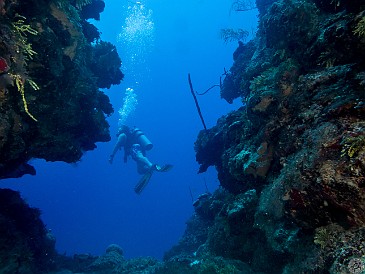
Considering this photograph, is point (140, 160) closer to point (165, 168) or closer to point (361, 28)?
point (165, 168)

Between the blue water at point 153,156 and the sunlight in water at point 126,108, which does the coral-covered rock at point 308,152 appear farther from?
the blue water at point 153,156

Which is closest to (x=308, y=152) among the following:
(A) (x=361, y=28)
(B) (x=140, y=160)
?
(A) (x=361, y=28)

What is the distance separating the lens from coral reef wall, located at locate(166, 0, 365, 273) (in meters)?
2.65

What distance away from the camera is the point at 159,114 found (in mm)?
122750

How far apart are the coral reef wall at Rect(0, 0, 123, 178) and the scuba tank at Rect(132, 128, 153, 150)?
713cm

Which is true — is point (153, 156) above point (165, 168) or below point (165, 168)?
above

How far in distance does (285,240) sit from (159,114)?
391ft

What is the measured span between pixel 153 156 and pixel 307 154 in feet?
385

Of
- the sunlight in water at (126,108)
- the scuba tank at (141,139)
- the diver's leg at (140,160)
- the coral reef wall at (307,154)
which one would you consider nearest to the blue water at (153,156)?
the sunlight in water at (126,108)

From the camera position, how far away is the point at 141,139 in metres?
18.2

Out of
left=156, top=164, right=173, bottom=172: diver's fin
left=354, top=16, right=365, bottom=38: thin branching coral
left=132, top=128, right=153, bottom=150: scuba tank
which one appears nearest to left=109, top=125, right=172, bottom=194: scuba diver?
left=132, top=128, right=153, bottom=150: scuba tank

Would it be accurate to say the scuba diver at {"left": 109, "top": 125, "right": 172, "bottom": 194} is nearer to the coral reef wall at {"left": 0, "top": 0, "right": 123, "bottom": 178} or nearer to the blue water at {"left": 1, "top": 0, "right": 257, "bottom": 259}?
the coral reef wall at {"left": 0, "top": 0, "right": 123, "bottom": 178}

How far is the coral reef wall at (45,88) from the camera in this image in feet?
14.4

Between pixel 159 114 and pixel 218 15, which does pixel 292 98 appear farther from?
pixel 159 114
